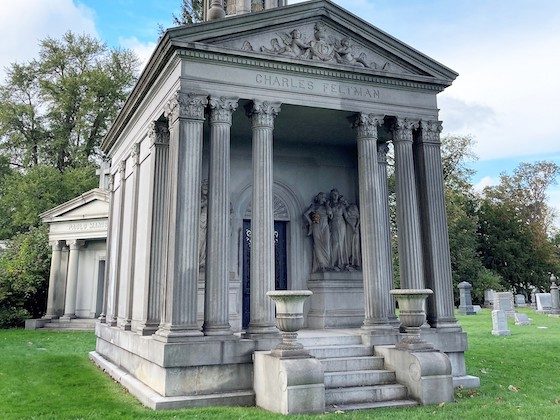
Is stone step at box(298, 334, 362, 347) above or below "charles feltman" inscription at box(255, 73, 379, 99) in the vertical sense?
below

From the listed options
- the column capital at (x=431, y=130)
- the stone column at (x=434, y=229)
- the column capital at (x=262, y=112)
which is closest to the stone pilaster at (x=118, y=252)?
the column capital at (x=262, y=112)

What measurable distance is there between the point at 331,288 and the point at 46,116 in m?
27.9

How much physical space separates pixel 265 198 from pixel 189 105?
2068 mm

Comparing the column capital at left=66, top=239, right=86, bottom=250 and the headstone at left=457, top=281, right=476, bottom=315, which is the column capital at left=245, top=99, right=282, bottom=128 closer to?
the column capital at left=66, top=239, right=86, bottom=250

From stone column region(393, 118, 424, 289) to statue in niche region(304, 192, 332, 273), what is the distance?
214cm

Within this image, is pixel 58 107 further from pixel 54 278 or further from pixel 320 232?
pixel 320 232

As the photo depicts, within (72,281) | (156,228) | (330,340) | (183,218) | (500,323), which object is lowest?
(500,323)

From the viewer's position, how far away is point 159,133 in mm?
10039

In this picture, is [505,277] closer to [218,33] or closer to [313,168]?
[313,168]

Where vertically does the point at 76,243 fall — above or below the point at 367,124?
below

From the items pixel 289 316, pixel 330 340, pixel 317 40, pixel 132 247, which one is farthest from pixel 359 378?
pixel 317 40

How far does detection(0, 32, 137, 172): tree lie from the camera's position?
3150 centimetres

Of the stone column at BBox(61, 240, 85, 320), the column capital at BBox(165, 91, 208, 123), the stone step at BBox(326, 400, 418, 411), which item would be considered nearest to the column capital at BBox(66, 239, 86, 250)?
the stone column at BBox(61, 240, 85, 320)

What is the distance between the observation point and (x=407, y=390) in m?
7.51
